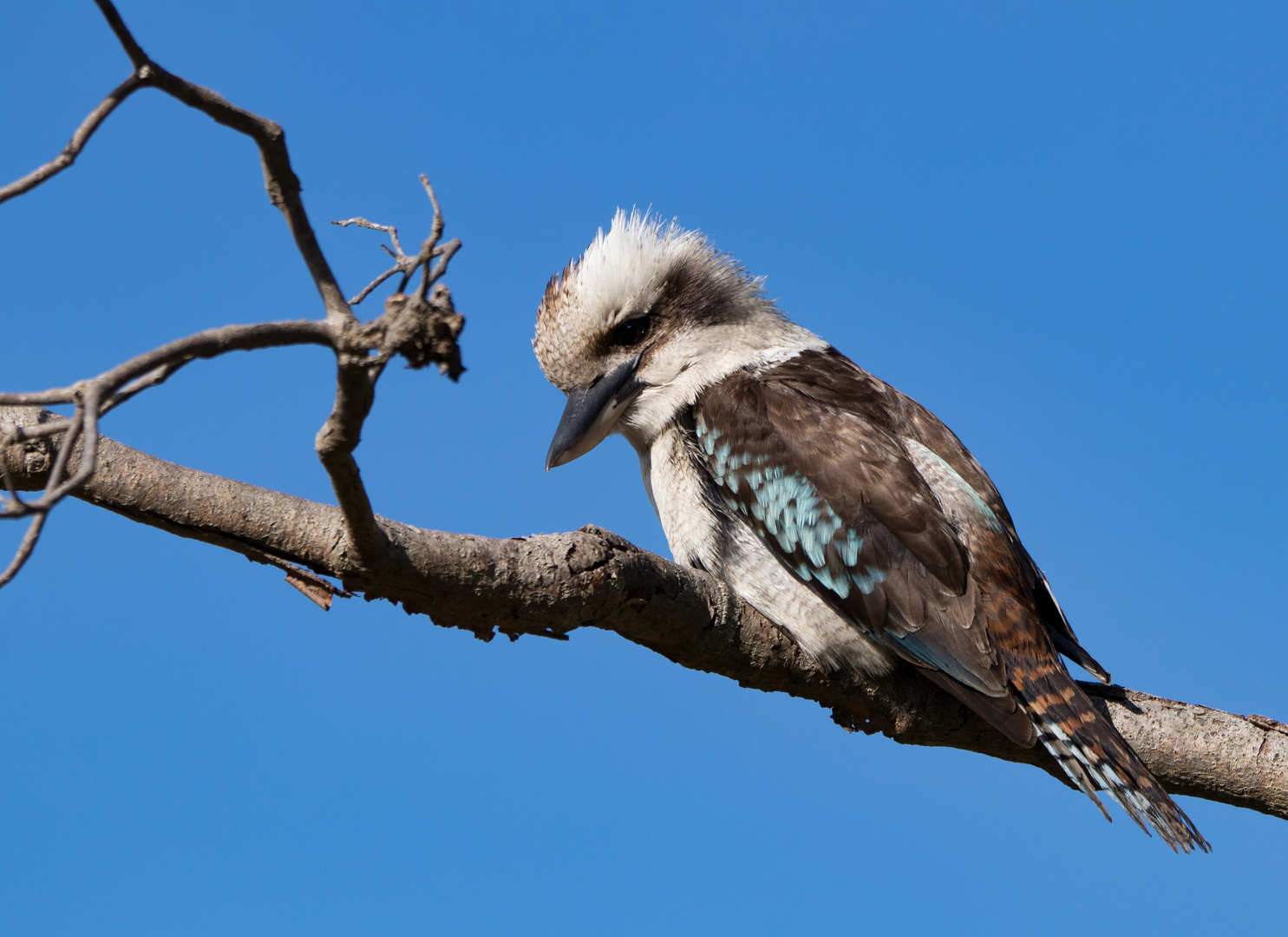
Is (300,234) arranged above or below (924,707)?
above

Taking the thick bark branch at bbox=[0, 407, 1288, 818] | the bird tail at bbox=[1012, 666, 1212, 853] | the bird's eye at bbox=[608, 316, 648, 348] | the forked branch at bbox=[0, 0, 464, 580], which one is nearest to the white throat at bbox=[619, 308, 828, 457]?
the bird's eye at bbox=[608, 316, 648, 348]

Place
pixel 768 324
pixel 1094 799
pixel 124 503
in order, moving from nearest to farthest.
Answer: pixel 124 503 → pixel 1094 799 → pixel 768 324

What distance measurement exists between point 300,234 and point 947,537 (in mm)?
2296

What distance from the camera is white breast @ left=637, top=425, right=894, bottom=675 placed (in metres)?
3.30

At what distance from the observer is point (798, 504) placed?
3.37 metres

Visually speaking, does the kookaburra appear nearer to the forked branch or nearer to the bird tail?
the bird tail

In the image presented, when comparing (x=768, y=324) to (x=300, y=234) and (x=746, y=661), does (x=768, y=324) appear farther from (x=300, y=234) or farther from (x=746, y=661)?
(x=300, y=234)

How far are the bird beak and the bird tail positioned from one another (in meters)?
1.69

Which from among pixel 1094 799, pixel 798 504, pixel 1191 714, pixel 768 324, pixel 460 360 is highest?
pixel 768 324

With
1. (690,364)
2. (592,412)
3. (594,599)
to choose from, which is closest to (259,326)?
(594,599)

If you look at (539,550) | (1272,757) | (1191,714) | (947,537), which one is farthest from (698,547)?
(1272,757)

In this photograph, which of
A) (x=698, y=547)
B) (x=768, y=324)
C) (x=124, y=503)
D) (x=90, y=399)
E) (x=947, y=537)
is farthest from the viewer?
(x=768, y=324)

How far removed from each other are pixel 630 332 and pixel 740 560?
102cm

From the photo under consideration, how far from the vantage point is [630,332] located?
398 centimetres
